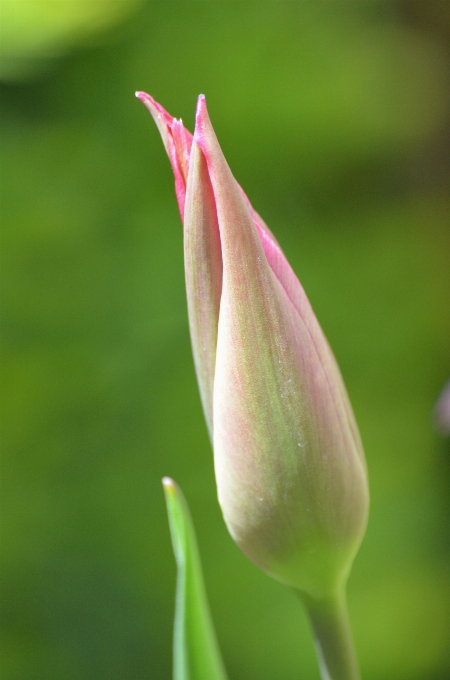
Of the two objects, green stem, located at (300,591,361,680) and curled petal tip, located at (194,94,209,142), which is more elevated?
curled petal tip, located at (194,94,209,142)

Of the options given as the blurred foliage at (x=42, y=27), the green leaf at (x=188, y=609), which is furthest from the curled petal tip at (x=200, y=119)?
the blurred foliage at (x=42, y=27)

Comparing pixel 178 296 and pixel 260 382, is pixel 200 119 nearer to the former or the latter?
pixel 260 382

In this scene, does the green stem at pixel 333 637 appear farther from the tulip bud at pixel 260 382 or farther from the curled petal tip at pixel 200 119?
the curled petal tip at pixel 200 119

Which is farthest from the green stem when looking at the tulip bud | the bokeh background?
Answer: the bokeh background

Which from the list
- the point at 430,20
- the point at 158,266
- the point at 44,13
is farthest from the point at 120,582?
the point at 430,20

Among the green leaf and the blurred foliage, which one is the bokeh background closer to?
the blurred foliage

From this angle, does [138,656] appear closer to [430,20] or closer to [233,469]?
[233,469]
